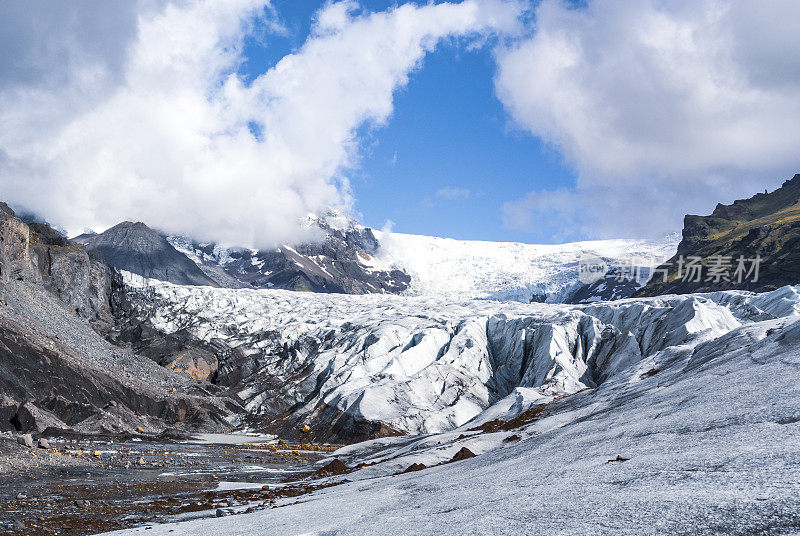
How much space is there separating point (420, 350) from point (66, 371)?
161 ft

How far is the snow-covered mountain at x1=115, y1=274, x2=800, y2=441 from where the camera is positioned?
67938 millimetres

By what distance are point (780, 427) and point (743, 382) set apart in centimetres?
622

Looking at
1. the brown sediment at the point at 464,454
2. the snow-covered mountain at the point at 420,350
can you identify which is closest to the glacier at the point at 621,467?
the brown sediment at the point at 464,454

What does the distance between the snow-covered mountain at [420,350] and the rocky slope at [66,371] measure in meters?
12.7

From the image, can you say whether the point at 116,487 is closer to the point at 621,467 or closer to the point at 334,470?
the point at 334,470

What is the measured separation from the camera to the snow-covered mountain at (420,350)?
67938 millimetres

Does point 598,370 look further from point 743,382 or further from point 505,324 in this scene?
point 743,382

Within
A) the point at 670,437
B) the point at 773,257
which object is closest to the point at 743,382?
the point at 670,437

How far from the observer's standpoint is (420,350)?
87.4m

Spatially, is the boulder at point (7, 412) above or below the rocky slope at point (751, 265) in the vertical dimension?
below

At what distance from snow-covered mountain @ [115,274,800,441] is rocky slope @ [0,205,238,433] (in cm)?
1266

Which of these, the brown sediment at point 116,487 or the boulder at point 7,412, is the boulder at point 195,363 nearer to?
the boulder at point 7,412

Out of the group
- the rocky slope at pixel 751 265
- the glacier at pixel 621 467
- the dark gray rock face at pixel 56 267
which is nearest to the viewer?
the glacier at pixel 621 467

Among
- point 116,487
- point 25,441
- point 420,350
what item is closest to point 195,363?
point 420,350
